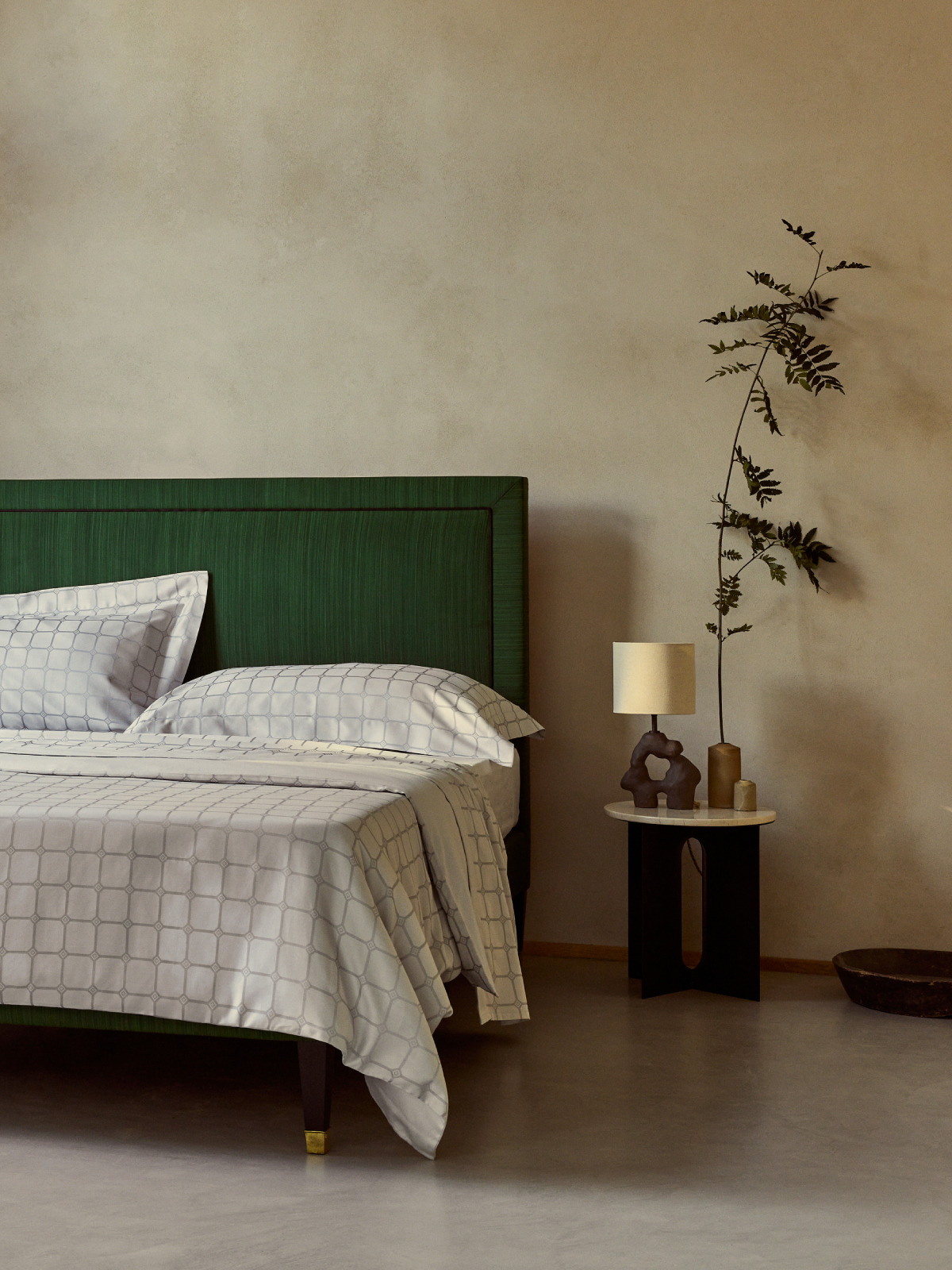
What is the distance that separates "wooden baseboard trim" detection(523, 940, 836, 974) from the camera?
3586mm

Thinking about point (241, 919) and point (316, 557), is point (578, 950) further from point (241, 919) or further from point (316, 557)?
point (241, 919)

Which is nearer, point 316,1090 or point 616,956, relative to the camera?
point 316,1090

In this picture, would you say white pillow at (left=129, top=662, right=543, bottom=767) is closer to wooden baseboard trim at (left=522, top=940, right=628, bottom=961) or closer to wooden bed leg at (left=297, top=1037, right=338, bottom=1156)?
wooden baseboard trim at (left=522, top=940, right=628, bottom=961)

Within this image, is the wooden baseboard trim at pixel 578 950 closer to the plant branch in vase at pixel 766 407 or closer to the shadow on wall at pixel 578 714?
the shadow on wall at pixel 578 714

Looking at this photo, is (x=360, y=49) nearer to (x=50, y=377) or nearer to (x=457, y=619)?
(x=50, y=377)

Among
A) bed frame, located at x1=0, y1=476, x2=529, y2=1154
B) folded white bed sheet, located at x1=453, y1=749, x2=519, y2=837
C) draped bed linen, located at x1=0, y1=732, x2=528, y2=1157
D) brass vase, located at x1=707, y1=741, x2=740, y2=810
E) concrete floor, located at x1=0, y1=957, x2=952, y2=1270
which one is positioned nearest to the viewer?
concrete floor, located at x1=0, y1=957, x2=952, y2=1270

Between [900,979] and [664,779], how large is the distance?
0.77 m

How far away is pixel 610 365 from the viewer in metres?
3.73

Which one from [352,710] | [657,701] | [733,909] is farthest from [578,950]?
[352,710]

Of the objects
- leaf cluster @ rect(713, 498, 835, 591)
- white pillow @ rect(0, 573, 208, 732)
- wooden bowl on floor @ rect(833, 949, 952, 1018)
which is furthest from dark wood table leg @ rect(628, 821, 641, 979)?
white pillow @ rect(0, 573, 208, 732)

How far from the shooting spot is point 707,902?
3330mm

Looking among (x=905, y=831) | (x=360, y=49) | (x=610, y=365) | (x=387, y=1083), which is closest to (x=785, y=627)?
(x=905, y=831)

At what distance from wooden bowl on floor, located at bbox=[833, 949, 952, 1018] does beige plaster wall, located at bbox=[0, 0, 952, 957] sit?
0.15 meters

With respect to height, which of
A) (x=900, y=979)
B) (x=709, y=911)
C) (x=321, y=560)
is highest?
(x=321, y=560)
